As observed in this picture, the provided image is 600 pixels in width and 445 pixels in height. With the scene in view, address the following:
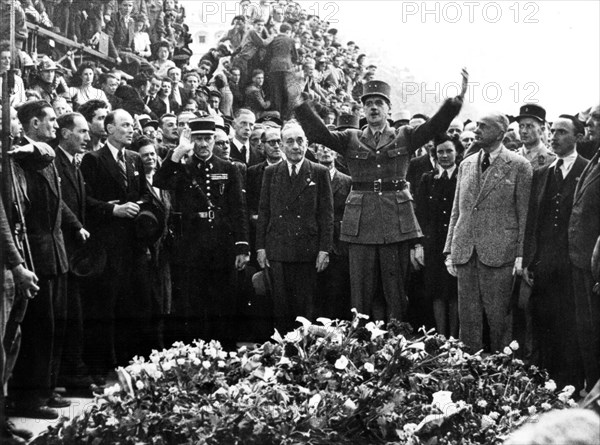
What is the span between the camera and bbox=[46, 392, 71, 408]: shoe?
7.16 m

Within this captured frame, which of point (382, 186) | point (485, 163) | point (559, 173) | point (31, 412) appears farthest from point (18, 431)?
point (559, 173)

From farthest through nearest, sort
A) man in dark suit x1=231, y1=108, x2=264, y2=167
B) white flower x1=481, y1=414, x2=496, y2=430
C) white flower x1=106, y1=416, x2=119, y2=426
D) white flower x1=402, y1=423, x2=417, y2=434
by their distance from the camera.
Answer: man in dark suit x1=231, y1=108, x2=264, y2=167, white flower x1=481, y1=414, x2=496, y2=430, white flower x1=402, y1=423, x2=417, y2=434, white flower x1=106, y1=416, x2=119, y2=426

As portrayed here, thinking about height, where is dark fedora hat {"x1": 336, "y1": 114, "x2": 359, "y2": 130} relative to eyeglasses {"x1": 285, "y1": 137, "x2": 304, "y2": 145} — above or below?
above

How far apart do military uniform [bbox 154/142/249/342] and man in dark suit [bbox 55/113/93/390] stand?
609 mm

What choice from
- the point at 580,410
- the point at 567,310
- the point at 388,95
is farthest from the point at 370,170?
the point at 580,410

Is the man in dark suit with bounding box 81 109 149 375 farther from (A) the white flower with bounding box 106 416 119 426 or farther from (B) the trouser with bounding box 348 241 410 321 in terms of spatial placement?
(A) the white flower with bounding box 106 416 119 426

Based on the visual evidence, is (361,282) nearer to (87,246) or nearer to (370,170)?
(370,170)

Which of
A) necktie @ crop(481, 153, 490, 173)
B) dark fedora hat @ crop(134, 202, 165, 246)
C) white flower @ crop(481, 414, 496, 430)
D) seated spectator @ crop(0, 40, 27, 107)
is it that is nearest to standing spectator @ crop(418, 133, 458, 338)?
necktie @ crop(481, 153, 490, 173)

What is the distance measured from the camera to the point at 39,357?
7195 millimetres

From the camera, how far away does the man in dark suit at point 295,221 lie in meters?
7.98

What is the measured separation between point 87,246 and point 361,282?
1.92 m

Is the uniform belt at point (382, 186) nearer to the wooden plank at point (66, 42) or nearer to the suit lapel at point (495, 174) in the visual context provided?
the suit lapel at point (495, 174)

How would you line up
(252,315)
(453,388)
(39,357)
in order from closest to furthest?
(453,388)
(39,357)
(252,315)

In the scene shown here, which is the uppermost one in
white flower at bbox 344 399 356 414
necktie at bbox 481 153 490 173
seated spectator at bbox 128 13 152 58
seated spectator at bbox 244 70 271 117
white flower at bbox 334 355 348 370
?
seated spectator at bbox 128 13 152 58
